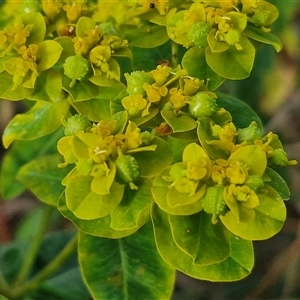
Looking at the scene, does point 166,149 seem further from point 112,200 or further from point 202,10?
point 202,10

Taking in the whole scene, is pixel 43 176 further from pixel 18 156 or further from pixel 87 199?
pixel 87 199

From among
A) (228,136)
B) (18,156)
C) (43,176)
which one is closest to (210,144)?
(228,136)

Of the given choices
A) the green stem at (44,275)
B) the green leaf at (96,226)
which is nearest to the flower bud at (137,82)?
the green leaf at (96,226)

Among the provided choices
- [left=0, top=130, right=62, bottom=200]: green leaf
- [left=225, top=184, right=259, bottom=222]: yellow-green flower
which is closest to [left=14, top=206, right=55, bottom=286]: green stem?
[left=0, top=130, right=62, bottom=200]: green leaf

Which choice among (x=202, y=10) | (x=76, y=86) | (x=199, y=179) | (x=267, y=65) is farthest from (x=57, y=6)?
(x=267, y=65)

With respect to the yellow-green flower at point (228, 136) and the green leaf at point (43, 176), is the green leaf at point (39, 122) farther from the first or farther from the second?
the yellow-green flower at point (228, 136)
